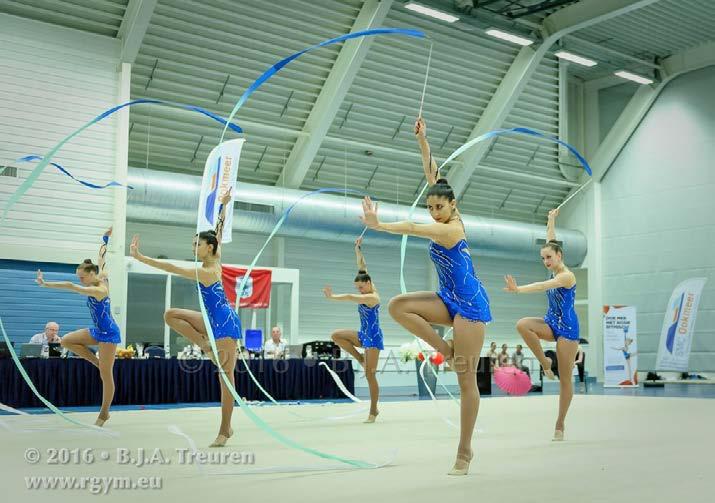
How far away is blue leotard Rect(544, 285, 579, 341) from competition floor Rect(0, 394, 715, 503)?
2.95ft

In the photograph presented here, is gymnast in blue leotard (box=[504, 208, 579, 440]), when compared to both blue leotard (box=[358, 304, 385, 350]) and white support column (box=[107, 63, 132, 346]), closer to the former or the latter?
blue leotard (box=[358, 304, 385, 350])

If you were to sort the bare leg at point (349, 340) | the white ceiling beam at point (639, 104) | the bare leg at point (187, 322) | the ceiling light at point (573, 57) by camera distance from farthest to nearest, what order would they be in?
1. the white ceiling beam at point (639, 104)
2. the ceiling light at point (573, 57)
3. the bare leg at point (349, 340)
4. the bare leg at point (187, 322)

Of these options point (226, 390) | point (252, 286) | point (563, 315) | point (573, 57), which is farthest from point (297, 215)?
point (226, 390)

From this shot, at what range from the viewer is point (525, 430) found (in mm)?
7172

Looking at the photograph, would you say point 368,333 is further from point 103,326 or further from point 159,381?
point 159,381

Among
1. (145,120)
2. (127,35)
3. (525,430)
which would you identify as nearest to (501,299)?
(145,120)

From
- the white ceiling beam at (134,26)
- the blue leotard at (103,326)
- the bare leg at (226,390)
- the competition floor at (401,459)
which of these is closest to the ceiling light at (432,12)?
the white ceiling beam at (134,26)

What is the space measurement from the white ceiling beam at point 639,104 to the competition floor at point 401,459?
1467 centimetres

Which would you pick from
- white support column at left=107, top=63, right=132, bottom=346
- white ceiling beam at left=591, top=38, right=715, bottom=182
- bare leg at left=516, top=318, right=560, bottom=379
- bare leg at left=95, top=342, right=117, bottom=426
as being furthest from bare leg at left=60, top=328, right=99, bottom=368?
white ceiling beam at left=591, top=38, right=715, bottom=182

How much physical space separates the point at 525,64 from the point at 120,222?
1040cm

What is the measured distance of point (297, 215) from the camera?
16.5m

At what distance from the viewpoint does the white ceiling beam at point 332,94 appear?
15.4 meters

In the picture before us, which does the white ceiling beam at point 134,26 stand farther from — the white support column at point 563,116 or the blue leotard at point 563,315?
the white support column at point 563,116

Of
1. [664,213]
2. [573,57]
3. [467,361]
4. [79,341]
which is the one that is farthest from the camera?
[664,213]
